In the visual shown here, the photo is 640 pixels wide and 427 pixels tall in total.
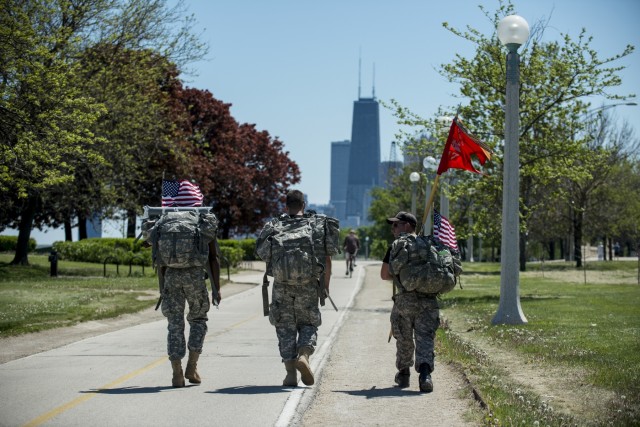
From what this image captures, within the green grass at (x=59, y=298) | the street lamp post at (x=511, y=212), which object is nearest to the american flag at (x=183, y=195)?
the green grass at (x=59, y=298)

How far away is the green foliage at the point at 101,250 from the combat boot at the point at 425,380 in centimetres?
3356

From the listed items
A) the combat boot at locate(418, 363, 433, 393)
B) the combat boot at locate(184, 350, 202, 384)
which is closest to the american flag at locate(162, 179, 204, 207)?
the combat boot at locate(184, 350, 202, 384)

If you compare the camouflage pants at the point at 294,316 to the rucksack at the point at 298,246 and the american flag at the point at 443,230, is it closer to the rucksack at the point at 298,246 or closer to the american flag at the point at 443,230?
the rucksack at the point at 298,246

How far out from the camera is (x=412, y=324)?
10.1m

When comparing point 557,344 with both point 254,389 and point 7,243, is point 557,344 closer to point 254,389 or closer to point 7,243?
point 254,389

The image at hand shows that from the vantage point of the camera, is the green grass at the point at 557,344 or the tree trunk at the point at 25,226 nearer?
the green grass at the point at 557,344

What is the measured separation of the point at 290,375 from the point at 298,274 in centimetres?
112

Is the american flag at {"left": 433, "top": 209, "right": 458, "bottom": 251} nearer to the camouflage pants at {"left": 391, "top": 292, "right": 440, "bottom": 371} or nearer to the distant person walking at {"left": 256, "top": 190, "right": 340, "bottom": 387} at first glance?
the camouflage pants at {"left": 391, "top": 292, "right": 440, "bottom": 371}

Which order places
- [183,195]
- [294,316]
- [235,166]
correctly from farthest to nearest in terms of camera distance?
[235,166]
[183,195]
[294,316]

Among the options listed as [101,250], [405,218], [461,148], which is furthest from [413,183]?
[405,218]

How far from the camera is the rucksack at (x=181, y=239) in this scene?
382 inches

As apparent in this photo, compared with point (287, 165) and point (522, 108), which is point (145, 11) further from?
point (287, 165)

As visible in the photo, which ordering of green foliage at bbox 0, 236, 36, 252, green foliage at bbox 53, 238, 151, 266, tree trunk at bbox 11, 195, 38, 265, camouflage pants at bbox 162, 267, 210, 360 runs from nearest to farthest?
camouflage pants at bbox 162, 267, 210, 360 < tree trunk at bbox 11, 195, 38, 265 < green foliage at bbox 53, 238, 151, 266 < green foliage at bbox 0, 236, 36, 252

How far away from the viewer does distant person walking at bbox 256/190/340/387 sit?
9703 millimetres
